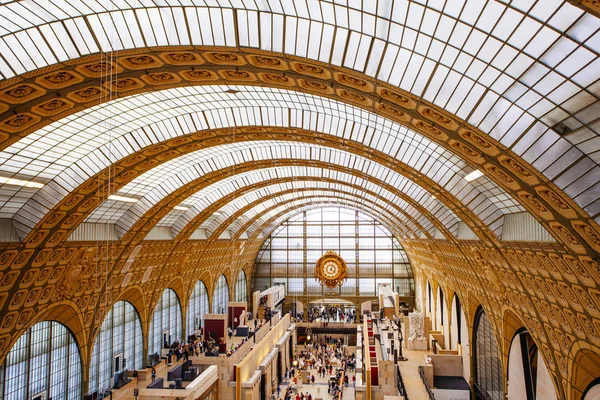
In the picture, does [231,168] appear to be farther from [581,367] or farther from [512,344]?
[581,367]

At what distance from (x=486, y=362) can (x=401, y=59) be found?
2851cm

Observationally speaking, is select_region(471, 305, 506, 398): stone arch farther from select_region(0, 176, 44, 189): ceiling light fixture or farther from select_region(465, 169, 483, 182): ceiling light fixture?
select_region(0, 176, 44, 189): ceiling light fixture

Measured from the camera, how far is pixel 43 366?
32.6 metres

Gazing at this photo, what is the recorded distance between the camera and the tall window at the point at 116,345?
128 ft

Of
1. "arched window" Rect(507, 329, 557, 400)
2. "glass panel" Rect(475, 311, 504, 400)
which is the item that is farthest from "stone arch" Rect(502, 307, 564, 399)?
"glass panel" Rect(475, 311, 504, 400)

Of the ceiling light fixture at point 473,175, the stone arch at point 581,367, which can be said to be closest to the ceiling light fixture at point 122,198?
the ceiling light fixture at point 473,175

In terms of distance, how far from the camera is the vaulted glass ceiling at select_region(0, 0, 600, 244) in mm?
11758

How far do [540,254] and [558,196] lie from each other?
5.11m

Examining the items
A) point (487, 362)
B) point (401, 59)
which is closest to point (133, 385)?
point (487, 362)

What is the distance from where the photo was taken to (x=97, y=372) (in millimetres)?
38719

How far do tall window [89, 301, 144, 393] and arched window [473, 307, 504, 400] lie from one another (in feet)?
94.7

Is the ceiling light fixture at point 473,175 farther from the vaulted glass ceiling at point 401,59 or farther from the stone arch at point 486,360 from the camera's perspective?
the stone arch at point 486,360

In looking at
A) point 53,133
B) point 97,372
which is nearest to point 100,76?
point 53,133

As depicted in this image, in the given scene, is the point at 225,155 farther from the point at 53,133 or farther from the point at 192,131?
the point at 53,133
